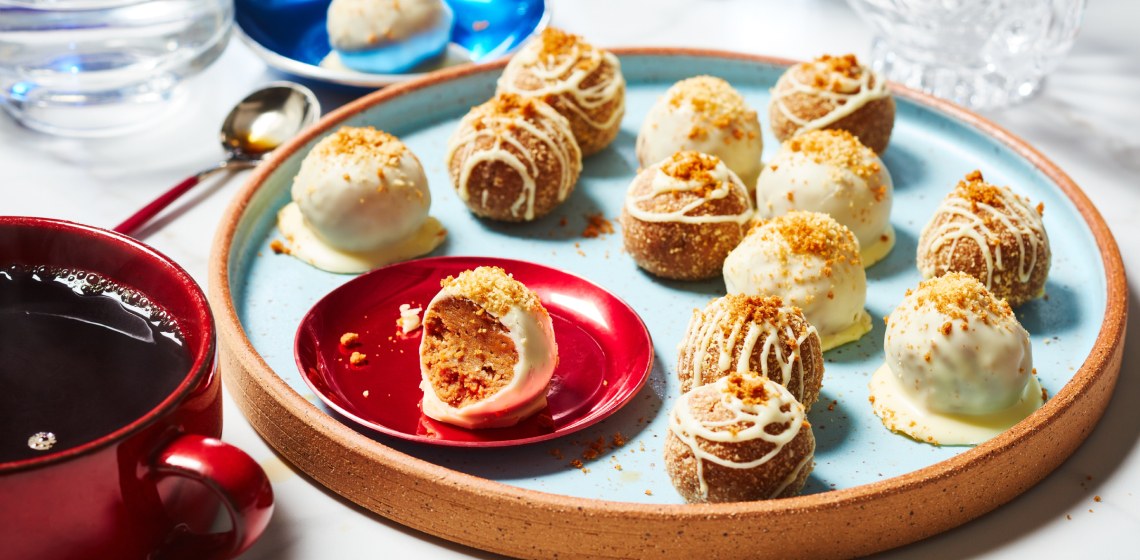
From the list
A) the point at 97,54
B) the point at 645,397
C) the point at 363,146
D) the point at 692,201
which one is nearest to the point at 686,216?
the point at 692,201

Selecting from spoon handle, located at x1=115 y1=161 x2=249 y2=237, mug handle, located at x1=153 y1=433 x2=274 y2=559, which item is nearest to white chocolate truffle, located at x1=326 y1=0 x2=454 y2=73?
spoon handle, located at x1=115 y1=161 x2=249 y2=237

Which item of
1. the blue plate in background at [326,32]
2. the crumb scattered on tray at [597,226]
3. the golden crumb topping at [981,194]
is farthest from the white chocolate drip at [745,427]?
the blue plate in background at [326,32]

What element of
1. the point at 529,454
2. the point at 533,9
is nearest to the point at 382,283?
the point at 529,454

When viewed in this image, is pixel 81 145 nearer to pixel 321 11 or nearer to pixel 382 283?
pixel 321 11

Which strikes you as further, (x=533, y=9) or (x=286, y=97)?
(x=533, y=9)

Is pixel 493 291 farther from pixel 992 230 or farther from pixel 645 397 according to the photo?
pixel 992 230

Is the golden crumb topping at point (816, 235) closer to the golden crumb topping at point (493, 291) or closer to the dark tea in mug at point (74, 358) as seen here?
the golden crumb topping at point (493, 291)

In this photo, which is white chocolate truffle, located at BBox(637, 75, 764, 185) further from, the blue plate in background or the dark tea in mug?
the dark tea in mug
